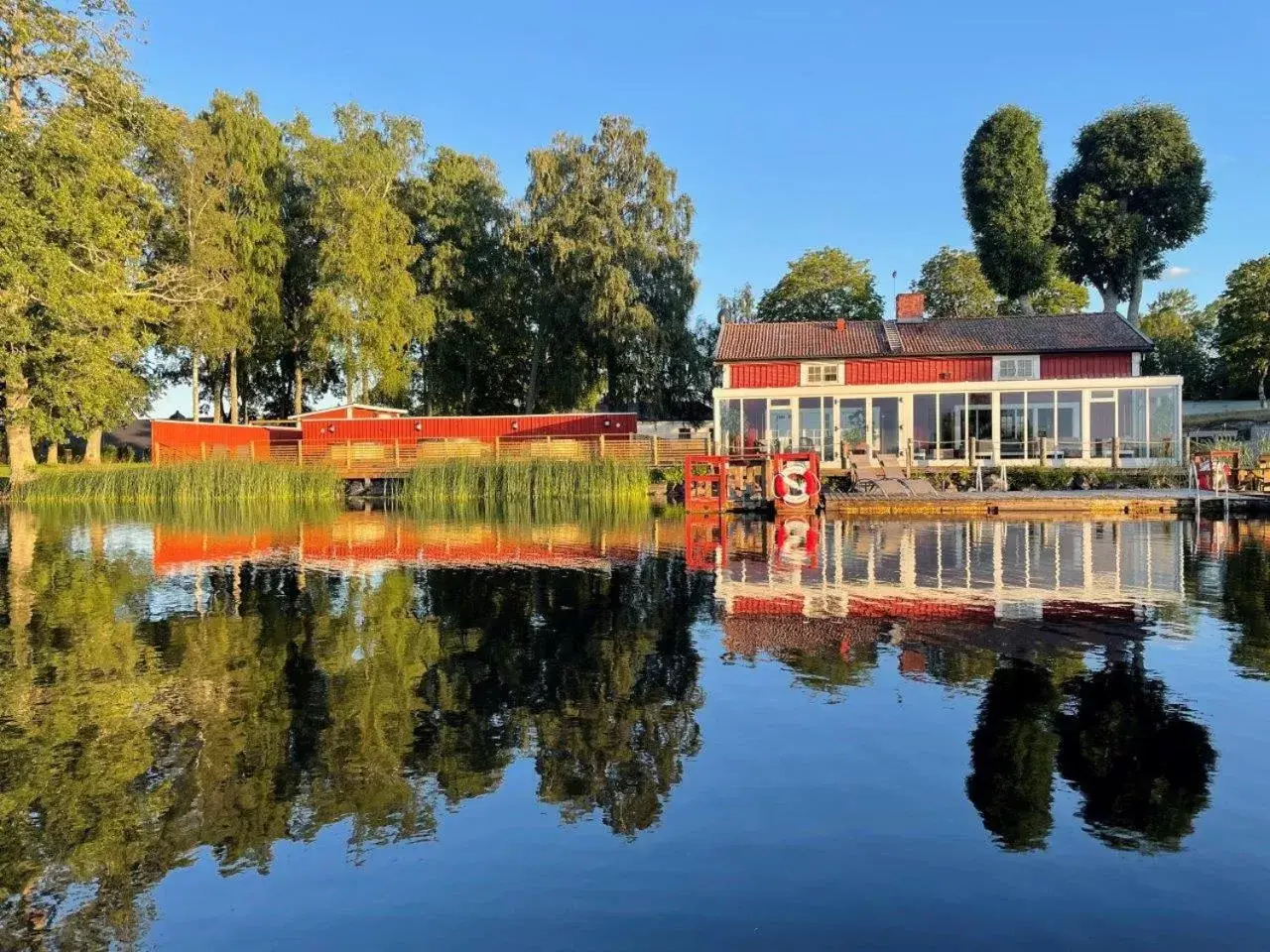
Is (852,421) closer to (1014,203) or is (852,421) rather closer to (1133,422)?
(1133,422)

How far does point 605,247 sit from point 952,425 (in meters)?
18.9

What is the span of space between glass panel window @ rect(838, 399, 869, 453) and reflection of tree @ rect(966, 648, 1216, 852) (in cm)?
2562

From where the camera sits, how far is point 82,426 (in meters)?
35.4

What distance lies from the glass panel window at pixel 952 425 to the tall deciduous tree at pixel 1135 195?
23.4m

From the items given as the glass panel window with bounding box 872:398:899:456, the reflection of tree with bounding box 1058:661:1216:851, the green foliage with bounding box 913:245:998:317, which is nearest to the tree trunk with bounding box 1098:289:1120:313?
the green foliage with bounding box 913:245:998:317

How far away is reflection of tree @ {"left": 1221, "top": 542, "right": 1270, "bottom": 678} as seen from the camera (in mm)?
8703

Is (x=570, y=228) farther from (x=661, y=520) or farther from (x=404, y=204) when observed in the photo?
(x=661, y=520)

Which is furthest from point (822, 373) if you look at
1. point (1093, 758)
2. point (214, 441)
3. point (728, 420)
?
point (1093, 758)

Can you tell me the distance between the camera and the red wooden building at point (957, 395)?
31.3 meters

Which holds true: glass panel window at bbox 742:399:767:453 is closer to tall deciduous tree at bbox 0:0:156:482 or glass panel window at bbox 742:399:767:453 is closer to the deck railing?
the deck railing

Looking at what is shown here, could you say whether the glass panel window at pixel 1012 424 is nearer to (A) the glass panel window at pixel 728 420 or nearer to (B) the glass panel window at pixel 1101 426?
(B) the glass panel window at pixel 1101 426

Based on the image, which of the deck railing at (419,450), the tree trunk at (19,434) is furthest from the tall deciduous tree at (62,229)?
the deck railing at (419,450)

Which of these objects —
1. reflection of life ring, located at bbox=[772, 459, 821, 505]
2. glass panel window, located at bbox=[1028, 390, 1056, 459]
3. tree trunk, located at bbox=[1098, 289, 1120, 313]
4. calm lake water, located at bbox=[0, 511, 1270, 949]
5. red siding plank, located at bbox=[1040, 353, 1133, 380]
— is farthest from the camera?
tree trunk, located at bbox=[1098, 289, 1120, 313]

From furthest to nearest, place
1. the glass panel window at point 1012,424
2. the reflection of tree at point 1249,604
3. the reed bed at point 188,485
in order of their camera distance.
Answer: the glass panel window at point 1012,424
the reed bed at point 188,485
the reflection of tree at point 1249,604
